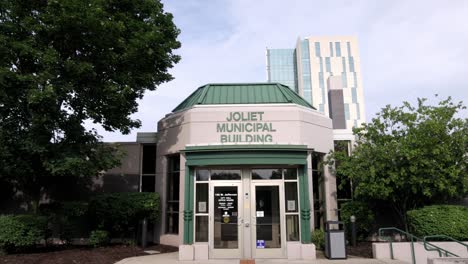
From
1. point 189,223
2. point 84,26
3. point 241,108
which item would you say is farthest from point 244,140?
point 84,26

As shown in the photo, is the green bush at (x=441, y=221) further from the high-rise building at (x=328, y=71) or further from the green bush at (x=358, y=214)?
the high-rise building at (x=328, y=71)

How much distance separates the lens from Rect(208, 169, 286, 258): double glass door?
11305 millimetres

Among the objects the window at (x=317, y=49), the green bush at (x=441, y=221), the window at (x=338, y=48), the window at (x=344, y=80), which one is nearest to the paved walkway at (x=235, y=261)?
the green bush at (x=441, y=221)

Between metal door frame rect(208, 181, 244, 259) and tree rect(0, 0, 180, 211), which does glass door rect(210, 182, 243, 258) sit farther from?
tree rect(0, 0, 180, 211)

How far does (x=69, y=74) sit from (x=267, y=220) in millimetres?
7717

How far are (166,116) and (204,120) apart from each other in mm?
2276

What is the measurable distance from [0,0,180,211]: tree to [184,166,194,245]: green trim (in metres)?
2.69

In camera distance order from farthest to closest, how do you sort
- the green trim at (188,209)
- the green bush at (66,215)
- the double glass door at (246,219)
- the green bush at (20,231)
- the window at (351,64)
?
the window at (351,64) < the green bush at (66,215) < the double glass door at (246,219) < the green trim at (188,209) < the green bush at (20,231)

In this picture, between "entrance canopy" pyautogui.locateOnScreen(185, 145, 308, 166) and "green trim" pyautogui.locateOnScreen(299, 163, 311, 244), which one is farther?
"entrance canopy" pyautogui.locateOnScreen(185, 145, 308, 166)

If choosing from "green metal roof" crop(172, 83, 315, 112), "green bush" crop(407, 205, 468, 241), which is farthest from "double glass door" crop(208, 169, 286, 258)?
"green bush" crop(407, 205, 468, 241)

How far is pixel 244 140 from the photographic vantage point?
1245 centimetres

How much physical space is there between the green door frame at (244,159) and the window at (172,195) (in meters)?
2.53

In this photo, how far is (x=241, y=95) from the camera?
14.1 m

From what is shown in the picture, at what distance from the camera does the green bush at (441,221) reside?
1127cm
